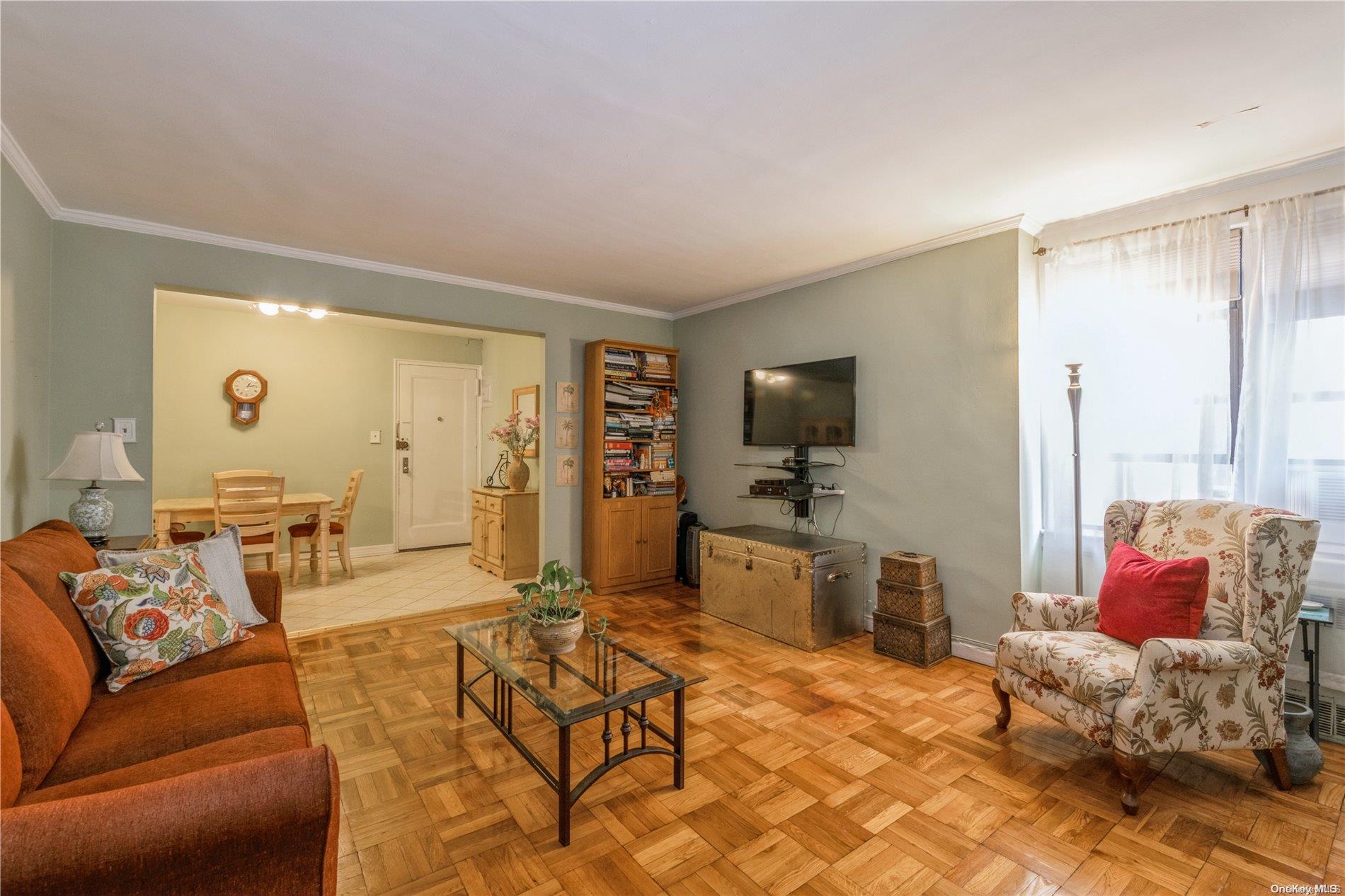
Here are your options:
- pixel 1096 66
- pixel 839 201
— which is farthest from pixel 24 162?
pixel 1096 66

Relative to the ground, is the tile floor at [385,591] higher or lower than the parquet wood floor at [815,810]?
higher

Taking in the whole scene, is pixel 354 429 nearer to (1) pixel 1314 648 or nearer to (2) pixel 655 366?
(2) pixel 655 366

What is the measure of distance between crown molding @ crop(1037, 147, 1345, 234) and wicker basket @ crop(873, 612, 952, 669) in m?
2.29

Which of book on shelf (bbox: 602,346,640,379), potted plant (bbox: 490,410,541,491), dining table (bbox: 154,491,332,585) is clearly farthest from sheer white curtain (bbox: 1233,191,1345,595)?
dining table (bbox: 154,491,332,585)

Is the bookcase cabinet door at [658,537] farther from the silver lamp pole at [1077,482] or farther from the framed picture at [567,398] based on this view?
the silver lamp pole at [1077,482]

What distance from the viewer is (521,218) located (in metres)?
3.22

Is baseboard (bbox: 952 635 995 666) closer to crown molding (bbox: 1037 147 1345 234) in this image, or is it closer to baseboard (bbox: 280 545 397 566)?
crown molding (bbox: 1037 147 1345 234)

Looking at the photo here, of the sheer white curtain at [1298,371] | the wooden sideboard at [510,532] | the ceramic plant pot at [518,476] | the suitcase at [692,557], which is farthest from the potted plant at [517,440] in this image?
the sheer white curtain at [1298,371]

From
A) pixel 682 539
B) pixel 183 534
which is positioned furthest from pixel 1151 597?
pixel 183 534

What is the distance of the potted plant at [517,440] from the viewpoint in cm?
549

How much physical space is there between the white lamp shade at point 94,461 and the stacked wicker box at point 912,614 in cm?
380

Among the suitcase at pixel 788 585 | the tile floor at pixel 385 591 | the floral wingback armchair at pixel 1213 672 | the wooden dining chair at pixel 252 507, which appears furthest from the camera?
the wooden dining chair at pixel 252 507

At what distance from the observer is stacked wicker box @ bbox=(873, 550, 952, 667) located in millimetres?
3344

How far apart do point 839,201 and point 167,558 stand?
3.19 metres
